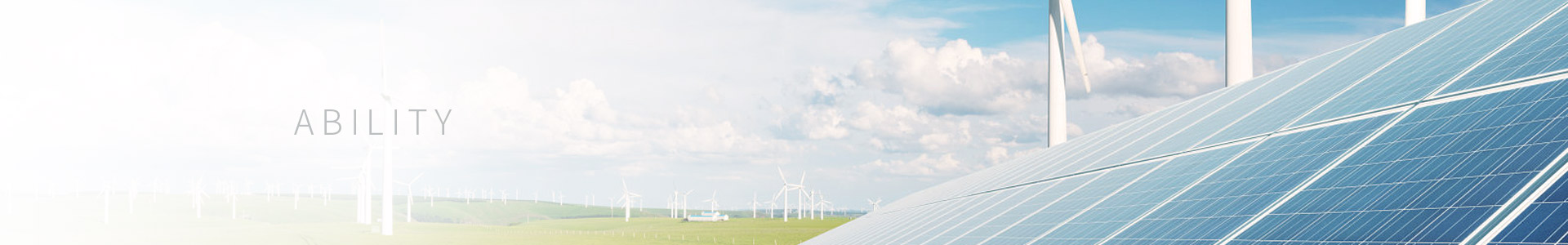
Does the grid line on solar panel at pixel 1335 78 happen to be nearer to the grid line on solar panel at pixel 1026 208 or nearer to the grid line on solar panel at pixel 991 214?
the grid line on solar panel at pixel 1026 208

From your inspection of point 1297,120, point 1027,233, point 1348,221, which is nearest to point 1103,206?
point 1027,233

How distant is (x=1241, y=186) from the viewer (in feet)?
62.4

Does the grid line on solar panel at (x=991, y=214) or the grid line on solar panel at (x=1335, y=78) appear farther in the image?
the grid line on solar panel at (x=991, y=214)

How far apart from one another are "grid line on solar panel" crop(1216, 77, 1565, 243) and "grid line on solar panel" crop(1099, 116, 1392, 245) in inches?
27.7

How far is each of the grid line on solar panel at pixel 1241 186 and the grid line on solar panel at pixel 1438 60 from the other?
1.74 meters

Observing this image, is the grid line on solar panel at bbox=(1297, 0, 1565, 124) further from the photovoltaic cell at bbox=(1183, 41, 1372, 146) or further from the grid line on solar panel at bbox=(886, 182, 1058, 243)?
the grid line on solar panel at bbox=(886, 182, 1058, 243)

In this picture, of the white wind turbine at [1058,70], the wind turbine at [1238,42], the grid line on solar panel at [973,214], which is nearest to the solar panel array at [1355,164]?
the grid line on solar panel at [973,214]

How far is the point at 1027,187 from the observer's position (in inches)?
1328

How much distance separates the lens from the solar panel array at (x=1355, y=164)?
12.9 meters

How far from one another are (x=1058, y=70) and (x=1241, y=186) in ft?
126

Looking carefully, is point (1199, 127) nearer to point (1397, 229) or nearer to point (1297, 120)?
point (1297, 120)

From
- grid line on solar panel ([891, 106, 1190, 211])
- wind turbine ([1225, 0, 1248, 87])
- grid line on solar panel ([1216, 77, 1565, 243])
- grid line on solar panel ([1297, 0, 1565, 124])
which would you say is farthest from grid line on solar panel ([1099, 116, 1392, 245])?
wind turbine ([1225, 0, 1248, 87])

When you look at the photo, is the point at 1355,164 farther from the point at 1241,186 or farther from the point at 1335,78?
the point at 1335,78

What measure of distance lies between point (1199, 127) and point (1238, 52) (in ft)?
37.9
